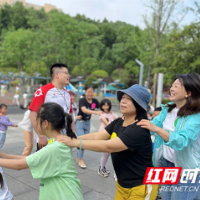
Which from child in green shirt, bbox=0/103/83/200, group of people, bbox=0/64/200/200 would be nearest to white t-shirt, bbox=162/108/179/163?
group of people, bbox=0/64/200/200

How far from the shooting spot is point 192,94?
201cm

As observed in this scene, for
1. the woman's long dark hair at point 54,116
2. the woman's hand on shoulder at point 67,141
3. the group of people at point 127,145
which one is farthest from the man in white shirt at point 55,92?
the woman's hand on shoulder at point 67,141

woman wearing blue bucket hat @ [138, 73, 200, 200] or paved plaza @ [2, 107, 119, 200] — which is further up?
woman wearing blue bucket hat @ [138, 73, 200, 200]

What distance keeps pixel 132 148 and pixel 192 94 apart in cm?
82

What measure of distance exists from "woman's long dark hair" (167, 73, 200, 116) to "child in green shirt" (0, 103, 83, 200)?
1.04 m

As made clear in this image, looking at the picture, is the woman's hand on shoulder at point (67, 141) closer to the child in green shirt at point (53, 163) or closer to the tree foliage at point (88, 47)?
the child in green shirt at point (53, 163)

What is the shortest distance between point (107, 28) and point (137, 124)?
162 ft

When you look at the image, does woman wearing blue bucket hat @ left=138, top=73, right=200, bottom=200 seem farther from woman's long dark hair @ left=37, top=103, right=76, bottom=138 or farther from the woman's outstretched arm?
the woman's outstretched arm

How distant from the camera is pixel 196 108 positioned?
190 cm

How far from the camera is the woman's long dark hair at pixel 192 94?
1908 mm

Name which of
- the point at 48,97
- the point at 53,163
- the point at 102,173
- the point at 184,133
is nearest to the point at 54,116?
the point at 53,163

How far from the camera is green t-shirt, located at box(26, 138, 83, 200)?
4.95 ft

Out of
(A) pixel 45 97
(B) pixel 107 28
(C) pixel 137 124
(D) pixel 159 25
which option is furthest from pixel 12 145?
(B) pixel 107 28

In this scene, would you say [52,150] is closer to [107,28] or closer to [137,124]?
[137,124]
